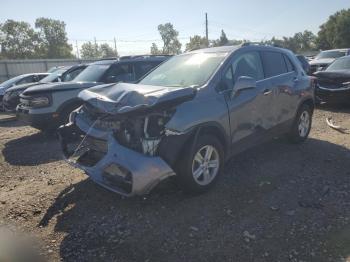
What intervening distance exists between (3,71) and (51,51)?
57961 mm

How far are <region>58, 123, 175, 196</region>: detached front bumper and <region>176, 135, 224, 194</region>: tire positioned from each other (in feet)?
0.78

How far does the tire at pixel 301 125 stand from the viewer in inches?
262

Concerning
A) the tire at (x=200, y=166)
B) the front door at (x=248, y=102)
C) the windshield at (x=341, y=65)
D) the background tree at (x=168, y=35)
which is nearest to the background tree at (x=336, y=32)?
the background tree at (x=168, y=35)

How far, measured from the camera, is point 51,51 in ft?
273

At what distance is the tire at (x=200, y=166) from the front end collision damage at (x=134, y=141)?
0.16 metres

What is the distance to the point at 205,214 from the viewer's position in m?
4.19

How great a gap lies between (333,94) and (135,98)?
821 centimetres

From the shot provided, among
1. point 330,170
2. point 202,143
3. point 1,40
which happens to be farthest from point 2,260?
point 1,40

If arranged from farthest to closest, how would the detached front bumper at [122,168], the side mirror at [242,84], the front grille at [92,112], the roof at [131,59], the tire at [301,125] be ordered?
the roof at [131,59] < the tire at [301,125] < the side mirror at [242,84] < the front grille at [92,112] < the detached front bumper at [122,168]

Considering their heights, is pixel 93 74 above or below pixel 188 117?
above

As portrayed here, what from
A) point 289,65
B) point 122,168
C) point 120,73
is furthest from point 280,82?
point 120,73

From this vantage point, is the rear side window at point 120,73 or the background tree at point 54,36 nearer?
the rear side window at point 120,73

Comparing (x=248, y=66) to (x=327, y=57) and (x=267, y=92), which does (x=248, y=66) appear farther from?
(x=327, y=57)

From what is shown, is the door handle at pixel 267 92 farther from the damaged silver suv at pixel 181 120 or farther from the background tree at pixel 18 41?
the background tree at pixel 18 41
